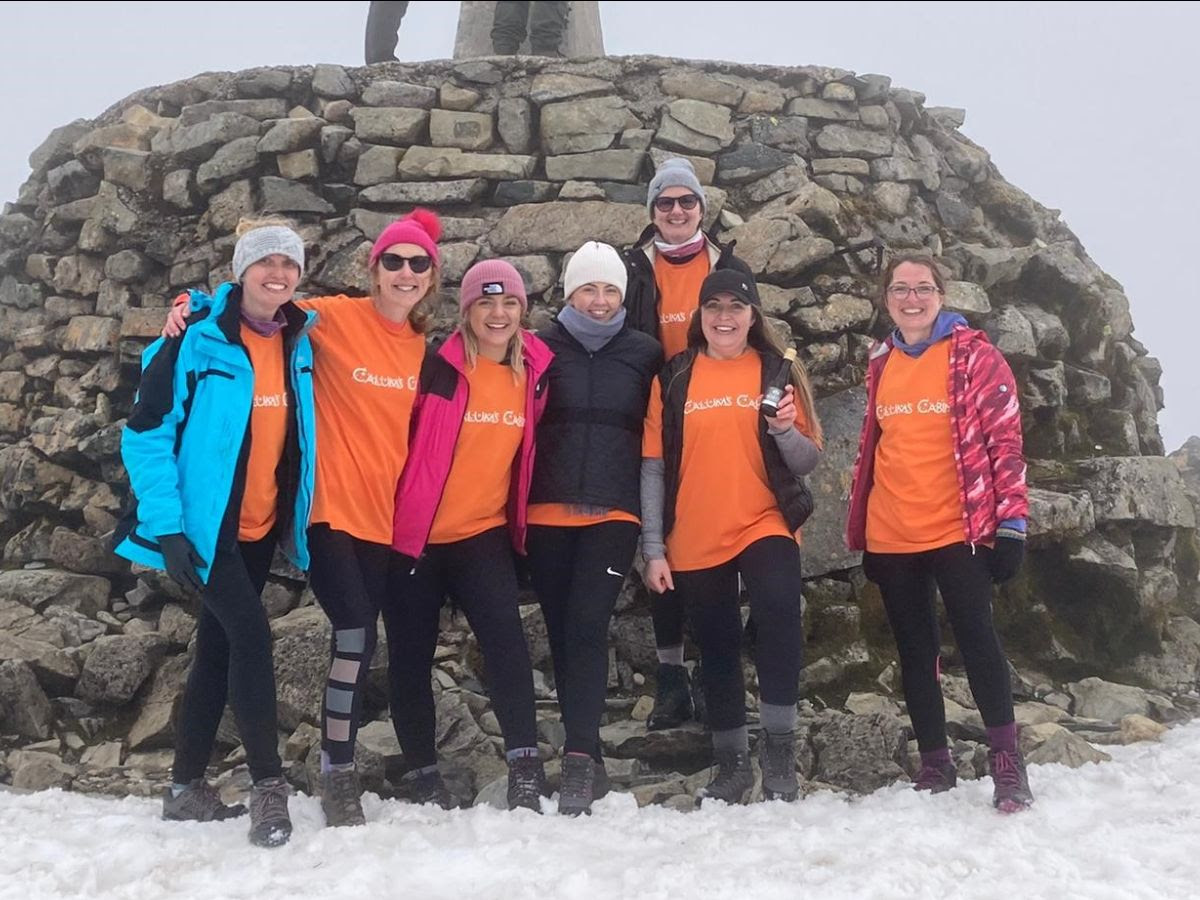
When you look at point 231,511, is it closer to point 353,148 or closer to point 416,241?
point 416,241

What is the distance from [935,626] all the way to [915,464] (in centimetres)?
92

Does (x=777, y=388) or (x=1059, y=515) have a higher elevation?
(x=777, y=388)

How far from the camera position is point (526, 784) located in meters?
5.03

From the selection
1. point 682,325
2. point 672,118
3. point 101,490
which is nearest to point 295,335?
point 682,325

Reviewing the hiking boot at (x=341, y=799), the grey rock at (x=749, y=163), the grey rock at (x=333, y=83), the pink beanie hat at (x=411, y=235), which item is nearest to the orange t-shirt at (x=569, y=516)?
the pink beanie hat at (x=411, y=235)

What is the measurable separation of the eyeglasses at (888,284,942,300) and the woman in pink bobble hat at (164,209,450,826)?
260 cm

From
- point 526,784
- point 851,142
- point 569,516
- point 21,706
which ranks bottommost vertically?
point 21,706

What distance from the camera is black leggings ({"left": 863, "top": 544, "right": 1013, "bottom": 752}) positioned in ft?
17.1

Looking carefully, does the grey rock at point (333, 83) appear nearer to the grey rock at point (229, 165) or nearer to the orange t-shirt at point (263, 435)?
the grey rock at point (229, 165)

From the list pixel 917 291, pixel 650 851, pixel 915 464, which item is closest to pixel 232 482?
pixel 650 851

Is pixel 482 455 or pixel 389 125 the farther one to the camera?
pixel 389 125

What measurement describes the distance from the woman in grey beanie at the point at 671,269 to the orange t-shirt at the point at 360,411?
1627 mm

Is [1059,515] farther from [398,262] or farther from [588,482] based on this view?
[398,262]

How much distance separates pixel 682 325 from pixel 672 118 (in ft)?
14.6
